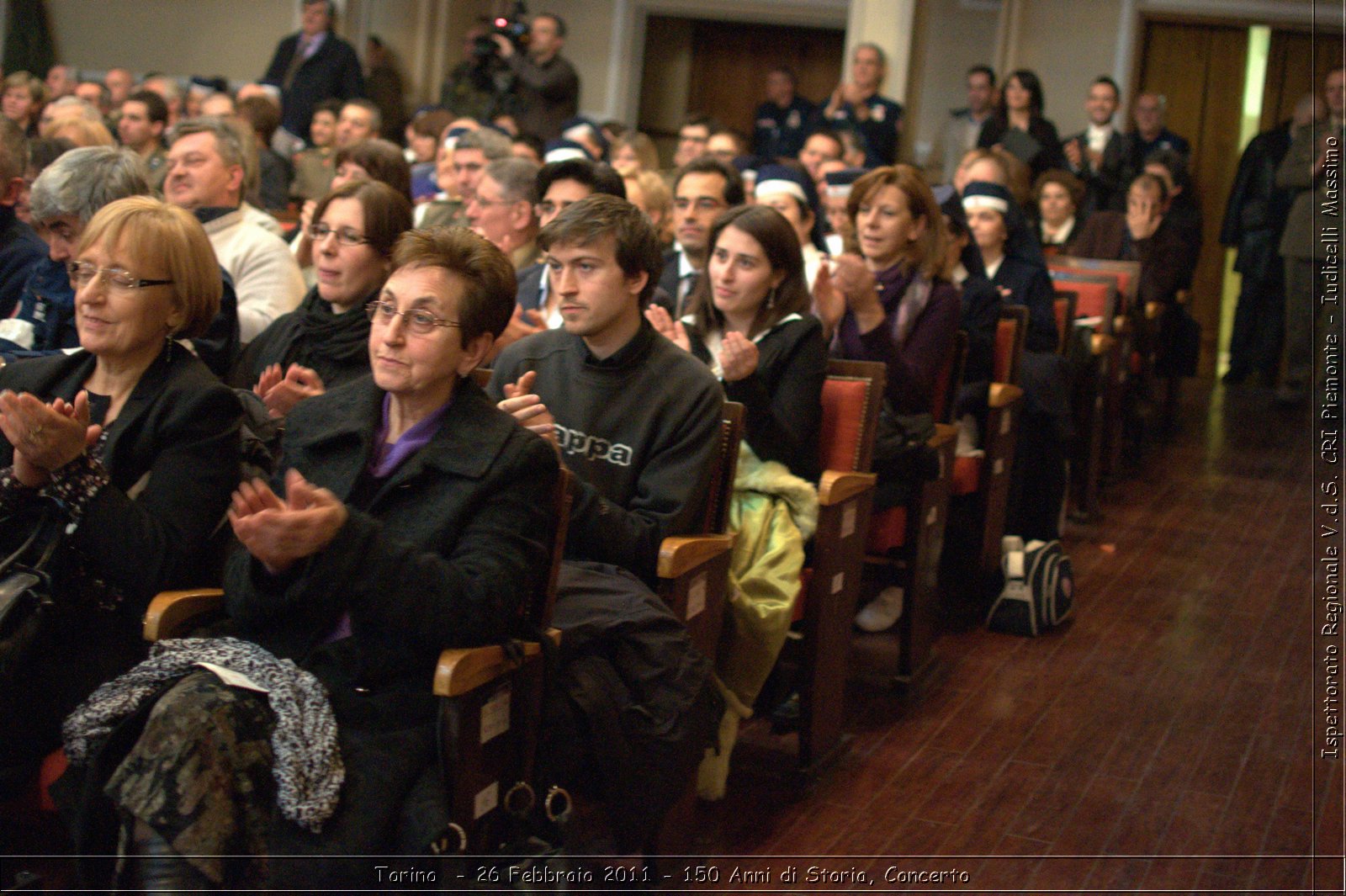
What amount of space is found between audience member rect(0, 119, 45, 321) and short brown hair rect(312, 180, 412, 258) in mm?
701

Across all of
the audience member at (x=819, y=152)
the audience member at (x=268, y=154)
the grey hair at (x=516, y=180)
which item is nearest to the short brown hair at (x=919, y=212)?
the grey hair at (x=516, y=180)

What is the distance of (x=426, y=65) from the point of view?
1021 cm

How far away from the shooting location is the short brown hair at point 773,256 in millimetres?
3137

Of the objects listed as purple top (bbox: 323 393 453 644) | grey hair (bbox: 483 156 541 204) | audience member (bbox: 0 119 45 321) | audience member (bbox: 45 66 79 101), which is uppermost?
audience member (bbox: 45 66 79 101)

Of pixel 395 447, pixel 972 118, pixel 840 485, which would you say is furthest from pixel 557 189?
pixel 972 118

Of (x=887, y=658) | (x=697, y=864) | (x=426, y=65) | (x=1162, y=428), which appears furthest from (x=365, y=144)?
(x=426, y=65)

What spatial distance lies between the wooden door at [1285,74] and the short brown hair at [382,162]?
743 centimetres

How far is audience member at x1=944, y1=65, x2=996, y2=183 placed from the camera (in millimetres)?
8828

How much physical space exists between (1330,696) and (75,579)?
10.4 ft

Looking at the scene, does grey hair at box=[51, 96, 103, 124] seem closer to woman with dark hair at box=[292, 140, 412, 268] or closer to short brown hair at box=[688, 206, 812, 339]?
woman with dark hair at box=[292, 140, 412, 268]

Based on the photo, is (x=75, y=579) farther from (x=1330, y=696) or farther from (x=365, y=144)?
(x=1330, y=696)

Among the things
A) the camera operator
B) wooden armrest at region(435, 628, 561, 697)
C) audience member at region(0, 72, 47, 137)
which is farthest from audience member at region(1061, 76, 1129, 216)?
wooden armrest at region(435, 628, 561, 697)

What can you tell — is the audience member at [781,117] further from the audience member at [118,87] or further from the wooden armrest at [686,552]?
the wooden armrest at [686,552]

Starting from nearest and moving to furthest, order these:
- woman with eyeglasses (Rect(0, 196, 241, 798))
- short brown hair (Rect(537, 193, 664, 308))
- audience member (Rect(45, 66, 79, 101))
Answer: woman with eyeglasses (Rect(0, 196, 241, 798)), short brown hair (Rect(537, 193, 664, 308)), audience member (Rect(45, 66, 79, 101))
